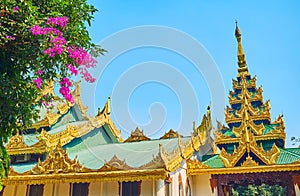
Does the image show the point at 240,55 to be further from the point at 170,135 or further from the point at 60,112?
the point at 60,112

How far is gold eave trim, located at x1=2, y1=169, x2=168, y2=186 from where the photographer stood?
10359mm

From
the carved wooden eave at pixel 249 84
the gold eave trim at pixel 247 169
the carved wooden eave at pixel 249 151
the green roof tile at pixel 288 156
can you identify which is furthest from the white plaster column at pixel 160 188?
the carved wooden eave at pixel 249 84

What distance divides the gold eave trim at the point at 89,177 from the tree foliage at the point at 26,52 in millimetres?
5154

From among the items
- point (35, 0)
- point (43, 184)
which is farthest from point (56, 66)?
point (43, 184)

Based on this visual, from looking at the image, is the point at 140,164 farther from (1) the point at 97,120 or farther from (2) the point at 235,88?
Answer: (2) the point at 235,88

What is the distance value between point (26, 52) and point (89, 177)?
6868mm

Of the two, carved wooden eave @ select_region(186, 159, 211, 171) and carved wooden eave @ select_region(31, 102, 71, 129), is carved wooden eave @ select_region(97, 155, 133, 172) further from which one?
carved wooden eave @ select_region(31, 102, 71, 129)

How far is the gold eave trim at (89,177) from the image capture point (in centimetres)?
1036

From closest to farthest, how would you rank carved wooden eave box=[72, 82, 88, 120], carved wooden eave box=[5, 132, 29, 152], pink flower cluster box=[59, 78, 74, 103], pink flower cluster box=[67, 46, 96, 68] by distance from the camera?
pink flower cluster box=[67, 46, 96, 68]
pink flower cluster box=[59, 78, 74, 103]
carved wooden eave box=[5, 132, 29, 152]
carved wooden eave box=[72, 82, 88, 120]

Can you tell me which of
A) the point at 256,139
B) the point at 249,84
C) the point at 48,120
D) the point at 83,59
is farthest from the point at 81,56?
the point at 249,84

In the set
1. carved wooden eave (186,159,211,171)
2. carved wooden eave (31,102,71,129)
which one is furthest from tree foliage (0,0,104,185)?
carved wooden eave (31,102,71,129)

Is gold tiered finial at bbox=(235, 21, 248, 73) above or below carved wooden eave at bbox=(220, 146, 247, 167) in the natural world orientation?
above

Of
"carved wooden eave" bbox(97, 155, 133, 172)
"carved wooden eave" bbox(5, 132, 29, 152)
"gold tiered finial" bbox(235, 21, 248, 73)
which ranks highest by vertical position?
"gold tiered finial" bbox(235, 21, 248, 73)

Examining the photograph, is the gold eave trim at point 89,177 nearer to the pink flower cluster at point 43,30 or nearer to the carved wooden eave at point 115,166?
the carved wooden eave at point 115,166
